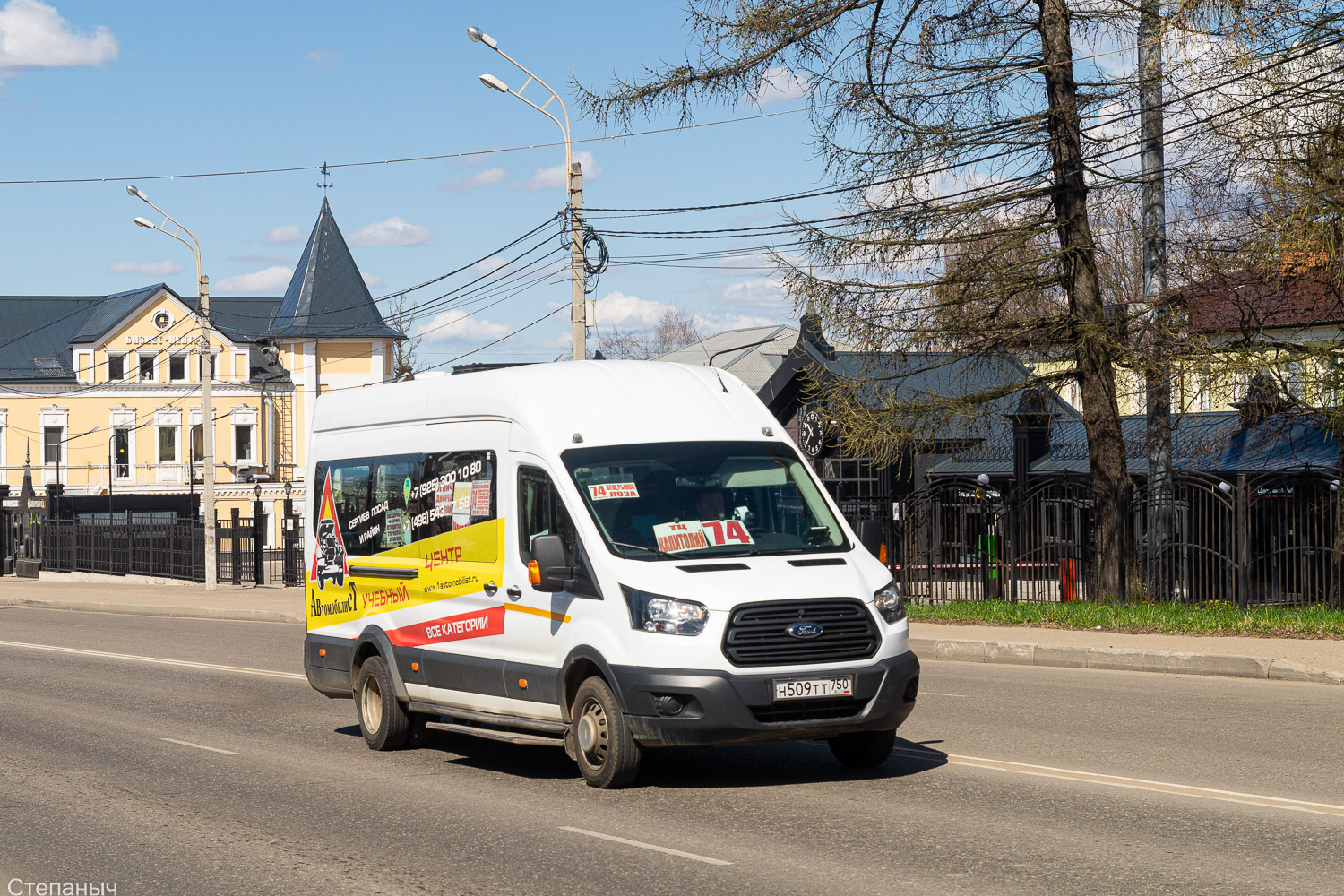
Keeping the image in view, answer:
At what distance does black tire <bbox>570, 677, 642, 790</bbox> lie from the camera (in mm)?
8477

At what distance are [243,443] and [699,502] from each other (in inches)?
2777

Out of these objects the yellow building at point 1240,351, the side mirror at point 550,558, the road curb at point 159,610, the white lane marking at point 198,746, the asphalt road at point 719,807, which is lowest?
the road curb at point 159,610

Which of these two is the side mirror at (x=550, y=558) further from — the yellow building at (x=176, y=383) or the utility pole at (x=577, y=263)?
the yellow building at (x=176, y=383)

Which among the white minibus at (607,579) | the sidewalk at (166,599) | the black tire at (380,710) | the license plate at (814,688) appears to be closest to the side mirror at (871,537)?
the white minibus at (607,579)

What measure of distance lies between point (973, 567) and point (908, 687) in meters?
14.8

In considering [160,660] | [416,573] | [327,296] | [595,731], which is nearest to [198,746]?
[416,573]

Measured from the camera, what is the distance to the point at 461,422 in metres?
10.3

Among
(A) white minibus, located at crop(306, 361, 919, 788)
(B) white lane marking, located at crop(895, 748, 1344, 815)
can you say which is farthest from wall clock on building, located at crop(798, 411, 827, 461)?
(B) white lane marking, located at crop(895, 748, 1344, 815)

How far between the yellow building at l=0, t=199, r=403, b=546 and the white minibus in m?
62.1

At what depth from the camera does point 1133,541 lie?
2067 centimetres

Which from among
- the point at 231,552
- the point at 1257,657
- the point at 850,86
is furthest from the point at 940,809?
the point at 231,552

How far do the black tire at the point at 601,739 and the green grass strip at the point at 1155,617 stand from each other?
10711 millimetres

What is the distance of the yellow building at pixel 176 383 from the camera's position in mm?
73062

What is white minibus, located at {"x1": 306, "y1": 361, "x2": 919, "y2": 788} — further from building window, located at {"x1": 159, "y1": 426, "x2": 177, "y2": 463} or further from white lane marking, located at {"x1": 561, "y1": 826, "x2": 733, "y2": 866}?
building window, located at {"x1": 159, "y1": 426, "x2": 177, "y2": 463}
